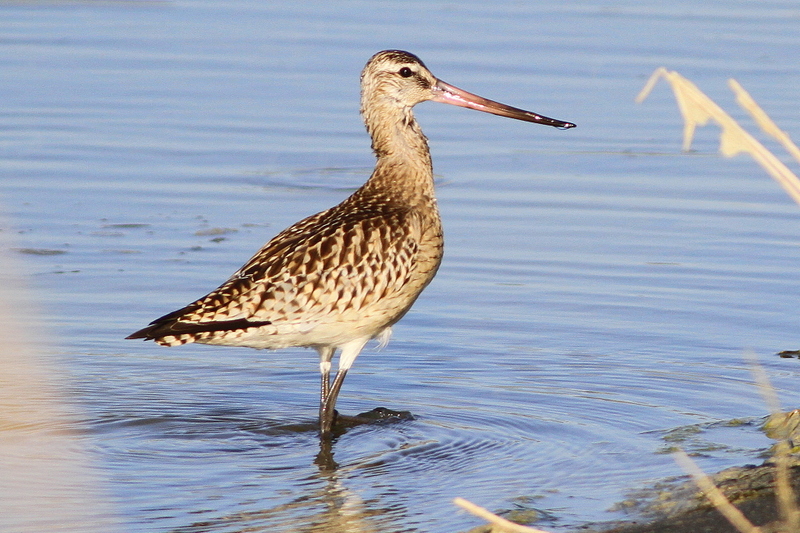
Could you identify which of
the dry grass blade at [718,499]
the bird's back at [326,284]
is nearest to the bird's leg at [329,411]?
the bird's back at [326,284]

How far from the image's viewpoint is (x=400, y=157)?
686 cm

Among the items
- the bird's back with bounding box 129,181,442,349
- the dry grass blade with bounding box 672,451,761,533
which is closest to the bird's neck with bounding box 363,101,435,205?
the bird's back with bounding box 129,181,442,349

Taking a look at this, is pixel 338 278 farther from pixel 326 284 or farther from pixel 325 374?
pixel 325 374

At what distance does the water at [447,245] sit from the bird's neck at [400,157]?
106cm

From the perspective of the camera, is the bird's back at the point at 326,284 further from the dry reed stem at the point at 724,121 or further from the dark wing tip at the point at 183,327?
the dry reed stem at the point at 724,121

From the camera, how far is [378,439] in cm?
635

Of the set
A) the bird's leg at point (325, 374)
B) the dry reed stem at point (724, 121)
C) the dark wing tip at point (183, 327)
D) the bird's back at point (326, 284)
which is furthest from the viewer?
the bird's leg at point (325, 374)

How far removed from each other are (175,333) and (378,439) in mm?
1105

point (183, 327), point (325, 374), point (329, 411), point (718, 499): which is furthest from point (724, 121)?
point (325, 374)

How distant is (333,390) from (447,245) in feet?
9.72

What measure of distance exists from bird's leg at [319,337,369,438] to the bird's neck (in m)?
0.76

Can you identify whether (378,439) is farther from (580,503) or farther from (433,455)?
(580,503)

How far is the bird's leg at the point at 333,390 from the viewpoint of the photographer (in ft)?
21.2

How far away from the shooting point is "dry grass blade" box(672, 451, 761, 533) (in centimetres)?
355
